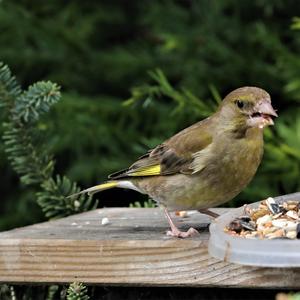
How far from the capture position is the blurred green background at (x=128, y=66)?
543 cm

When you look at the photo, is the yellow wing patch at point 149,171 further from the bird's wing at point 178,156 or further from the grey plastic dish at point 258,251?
the grey plastic dish at point 258,251

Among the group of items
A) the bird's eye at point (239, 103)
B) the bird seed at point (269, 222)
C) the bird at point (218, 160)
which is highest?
the bird's eye at point (239, 103)

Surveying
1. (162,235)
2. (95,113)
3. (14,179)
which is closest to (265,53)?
(95,113)

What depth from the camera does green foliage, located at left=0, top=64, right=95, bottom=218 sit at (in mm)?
3759

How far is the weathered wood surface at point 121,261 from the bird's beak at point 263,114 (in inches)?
17.9

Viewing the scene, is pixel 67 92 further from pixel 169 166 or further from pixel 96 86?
pixel 169 166

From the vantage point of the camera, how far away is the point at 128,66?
5867mm

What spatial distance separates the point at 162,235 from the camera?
3.30m

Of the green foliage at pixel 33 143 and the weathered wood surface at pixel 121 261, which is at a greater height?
the green foliage at pixel 33 143

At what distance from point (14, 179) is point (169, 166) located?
9.34ft

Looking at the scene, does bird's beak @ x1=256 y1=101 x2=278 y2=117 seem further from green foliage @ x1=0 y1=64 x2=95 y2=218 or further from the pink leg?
green foliage @ x1=0 y1=64 x2=95 y2=218

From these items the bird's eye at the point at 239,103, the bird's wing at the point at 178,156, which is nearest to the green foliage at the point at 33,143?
the bird's wing at the point at 178,156

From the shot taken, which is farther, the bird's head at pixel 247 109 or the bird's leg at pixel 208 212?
the bird's leg at pixel 208 212

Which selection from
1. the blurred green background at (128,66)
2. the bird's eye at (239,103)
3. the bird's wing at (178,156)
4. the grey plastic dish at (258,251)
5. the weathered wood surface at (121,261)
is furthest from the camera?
the blurred green background at (128,66)
